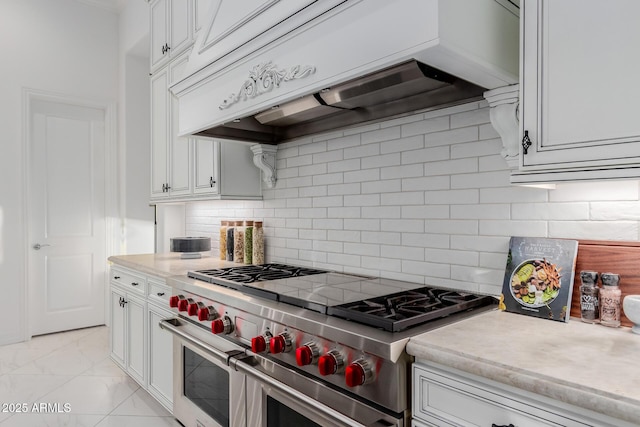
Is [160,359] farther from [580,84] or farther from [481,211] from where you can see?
[580,84]

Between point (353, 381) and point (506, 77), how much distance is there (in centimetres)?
106

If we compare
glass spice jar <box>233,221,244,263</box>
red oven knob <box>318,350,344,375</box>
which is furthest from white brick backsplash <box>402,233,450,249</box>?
glass spice jar <box>233,221,244,263</box>

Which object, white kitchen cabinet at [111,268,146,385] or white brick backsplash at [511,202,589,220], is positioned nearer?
white brick backsplash at [511,202,589,220]

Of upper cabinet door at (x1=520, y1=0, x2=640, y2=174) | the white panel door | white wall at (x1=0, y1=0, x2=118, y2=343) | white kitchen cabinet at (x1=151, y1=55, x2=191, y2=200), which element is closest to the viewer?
upper cabinet door at (x1=520, y1=0, x2=640, y2=174)

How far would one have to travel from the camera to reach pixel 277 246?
2.68 m

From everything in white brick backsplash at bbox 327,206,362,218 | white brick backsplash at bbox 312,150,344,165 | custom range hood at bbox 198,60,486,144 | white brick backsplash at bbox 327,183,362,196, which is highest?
custom range hood at bbox 198,60,486,144

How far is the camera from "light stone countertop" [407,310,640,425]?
2.71ft

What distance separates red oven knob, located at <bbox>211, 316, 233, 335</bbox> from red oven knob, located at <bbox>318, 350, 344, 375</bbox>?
0.65 metres

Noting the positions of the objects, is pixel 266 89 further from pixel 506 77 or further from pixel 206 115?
pixel 506 77

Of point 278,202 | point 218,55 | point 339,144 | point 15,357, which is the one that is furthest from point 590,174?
point 15,357

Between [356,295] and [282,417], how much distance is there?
0.53 metres

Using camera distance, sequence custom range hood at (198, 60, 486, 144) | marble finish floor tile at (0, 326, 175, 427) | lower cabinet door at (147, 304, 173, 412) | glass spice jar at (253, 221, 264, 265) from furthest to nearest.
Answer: glass spice jar at (253, 221, 264, 265)
marble finish floor tile at (0, 326, 175, 427)
lower cabinet door at (147, 304, 173, 412)
custom range hood at (198, 60, 486, 144)

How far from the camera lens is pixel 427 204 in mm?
1835

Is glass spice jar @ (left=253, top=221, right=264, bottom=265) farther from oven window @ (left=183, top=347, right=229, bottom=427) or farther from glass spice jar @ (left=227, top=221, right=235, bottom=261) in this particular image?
oven window @ (left=183, top=347, right=229, bottom=427)
